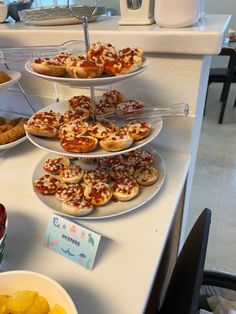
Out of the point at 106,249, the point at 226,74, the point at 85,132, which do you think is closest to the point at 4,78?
the point at 85,132

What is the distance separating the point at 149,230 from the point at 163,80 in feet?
1.33

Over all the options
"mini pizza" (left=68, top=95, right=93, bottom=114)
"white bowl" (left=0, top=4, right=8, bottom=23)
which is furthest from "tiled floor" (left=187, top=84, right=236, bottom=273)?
"white bowl" (left=0, top=4, right=8, bottom=23)

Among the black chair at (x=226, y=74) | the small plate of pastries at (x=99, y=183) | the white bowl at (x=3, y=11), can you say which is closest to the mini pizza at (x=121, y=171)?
the small plate of pastries at (x=99, y=183)

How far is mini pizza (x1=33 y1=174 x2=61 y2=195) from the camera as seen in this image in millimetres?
641

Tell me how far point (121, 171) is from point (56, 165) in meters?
0.17

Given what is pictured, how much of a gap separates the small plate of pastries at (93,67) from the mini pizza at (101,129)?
105 mm

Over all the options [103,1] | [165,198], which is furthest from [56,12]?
[103,1]

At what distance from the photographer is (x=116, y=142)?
560mm

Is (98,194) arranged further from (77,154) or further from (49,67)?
(49,67)

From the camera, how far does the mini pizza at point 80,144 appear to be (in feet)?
1.85

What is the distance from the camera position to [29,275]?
1.35ft

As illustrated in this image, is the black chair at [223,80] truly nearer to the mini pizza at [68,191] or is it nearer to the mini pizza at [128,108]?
the mini pizza at [128,108]

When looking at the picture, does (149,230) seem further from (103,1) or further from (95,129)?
(103,1)

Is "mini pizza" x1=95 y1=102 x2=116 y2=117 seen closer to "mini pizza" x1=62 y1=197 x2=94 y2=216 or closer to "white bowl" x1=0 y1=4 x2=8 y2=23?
"mini pizza" x1=62 y1=197 x2=94 y2=216
